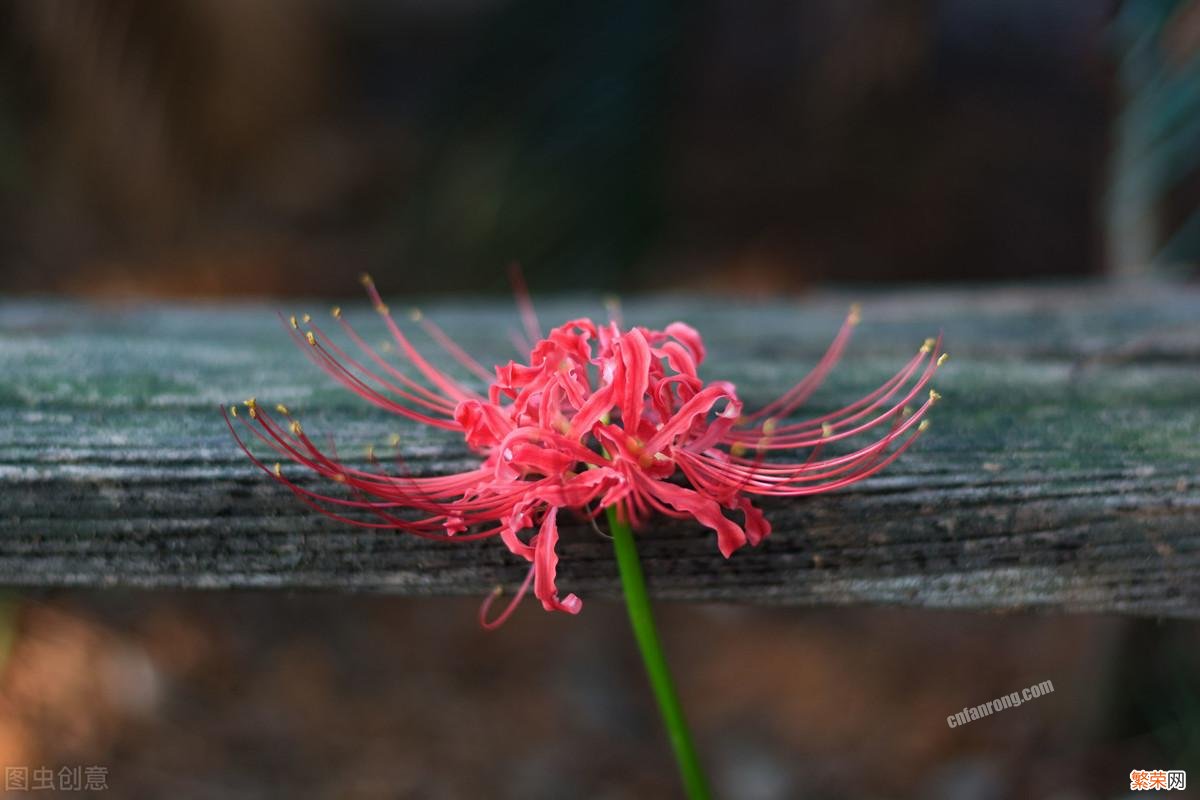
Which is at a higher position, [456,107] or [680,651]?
[456,107]

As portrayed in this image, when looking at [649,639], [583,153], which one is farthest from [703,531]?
[583,153]

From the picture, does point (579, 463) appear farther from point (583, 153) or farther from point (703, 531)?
point (583, 153)

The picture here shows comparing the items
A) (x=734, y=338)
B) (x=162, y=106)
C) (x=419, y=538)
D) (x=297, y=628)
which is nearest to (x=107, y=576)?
(x=419, y=538)

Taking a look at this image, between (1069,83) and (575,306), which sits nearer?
(575,306)

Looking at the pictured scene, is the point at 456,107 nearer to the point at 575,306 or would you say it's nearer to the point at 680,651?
the point at 575,306

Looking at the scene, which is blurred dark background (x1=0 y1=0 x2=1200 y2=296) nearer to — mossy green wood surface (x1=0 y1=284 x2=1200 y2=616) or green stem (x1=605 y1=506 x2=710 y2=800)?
mossy green wood surface (x1=0 y1=284 x2=1200 y2=616)
